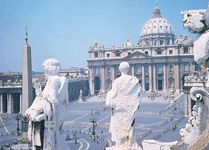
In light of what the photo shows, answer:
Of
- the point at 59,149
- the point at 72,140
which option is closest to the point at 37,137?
the point at 59,149

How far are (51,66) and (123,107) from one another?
139 cm

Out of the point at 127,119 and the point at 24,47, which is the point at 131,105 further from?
the point at 24,47

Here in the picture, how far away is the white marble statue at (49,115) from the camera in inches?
224

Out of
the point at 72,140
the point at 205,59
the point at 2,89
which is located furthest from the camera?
the point at 2,89

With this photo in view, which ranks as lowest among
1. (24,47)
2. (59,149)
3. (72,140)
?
(72,140)

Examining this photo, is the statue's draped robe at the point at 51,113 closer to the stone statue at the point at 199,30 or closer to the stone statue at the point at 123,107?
the stone statue at the point at 123,107

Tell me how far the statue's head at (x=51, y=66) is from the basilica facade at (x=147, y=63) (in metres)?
74.2

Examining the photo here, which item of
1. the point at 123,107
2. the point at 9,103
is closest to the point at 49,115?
the point at 123,107

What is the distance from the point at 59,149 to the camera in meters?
5.83

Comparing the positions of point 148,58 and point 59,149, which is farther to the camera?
point 148,58

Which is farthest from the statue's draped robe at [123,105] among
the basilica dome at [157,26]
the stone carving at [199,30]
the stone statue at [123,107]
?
the basilica dome at [157,26]

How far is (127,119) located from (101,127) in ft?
98.3

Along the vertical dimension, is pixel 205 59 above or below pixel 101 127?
above

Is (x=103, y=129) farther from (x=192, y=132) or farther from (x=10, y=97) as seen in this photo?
(x=192, y=132)
